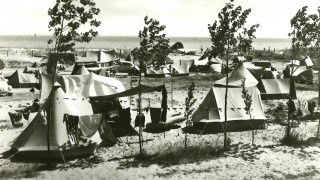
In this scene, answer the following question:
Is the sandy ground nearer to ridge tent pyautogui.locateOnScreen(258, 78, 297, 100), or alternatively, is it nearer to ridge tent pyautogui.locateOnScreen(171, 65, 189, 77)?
ridge tent pyautogui.locateOnScreen(258, 78, 297, 100)

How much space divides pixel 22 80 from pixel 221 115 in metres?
21.8

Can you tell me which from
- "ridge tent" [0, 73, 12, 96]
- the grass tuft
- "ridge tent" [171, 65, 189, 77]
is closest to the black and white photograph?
the grass tuft

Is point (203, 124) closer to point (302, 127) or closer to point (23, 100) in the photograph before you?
point (302, 127)

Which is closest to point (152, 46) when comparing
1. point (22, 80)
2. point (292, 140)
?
point (292, 140)

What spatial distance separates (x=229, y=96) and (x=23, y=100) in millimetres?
15821

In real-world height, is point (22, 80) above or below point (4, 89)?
above

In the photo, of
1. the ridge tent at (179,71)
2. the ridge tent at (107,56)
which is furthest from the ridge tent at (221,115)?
the ridge tent at (107,56)

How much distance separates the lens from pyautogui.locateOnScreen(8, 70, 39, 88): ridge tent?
113 ft

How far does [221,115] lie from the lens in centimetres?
1908

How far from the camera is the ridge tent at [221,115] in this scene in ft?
62.3

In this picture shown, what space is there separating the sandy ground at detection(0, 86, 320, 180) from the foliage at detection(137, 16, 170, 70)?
3.80 metres

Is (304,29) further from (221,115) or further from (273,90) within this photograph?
(273,90)

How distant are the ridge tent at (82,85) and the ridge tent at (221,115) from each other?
20.9ft

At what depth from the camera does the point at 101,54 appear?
162 ft
